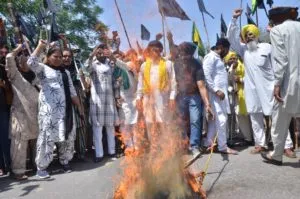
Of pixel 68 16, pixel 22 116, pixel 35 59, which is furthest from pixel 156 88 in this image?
pixel 68 16

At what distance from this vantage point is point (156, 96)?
614 centimetres

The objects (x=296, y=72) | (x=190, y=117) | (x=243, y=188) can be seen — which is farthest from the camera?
(x=190, y=117)

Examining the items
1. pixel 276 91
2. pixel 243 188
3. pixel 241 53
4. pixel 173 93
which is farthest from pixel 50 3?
pixel 243 188

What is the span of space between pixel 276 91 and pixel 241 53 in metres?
1.84

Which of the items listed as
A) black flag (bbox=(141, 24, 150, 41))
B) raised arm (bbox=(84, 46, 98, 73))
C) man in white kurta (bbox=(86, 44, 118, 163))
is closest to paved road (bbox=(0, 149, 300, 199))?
man in white kurta (bbox=(86, 44, 118, 163))

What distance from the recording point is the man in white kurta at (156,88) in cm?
590

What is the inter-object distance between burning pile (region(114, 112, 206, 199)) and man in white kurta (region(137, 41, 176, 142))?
46.1 inches

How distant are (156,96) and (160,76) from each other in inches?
12.8

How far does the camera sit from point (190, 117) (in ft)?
21.9

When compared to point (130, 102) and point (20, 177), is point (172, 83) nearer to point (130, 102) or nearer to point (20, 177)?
point (130, 102)

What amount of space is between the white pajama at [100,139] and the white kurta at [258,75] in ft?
8.50

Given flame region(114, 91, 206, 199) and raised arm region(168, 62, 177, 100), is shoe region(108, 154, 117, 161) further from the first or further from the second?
flame region(114, 91, 206, 199)

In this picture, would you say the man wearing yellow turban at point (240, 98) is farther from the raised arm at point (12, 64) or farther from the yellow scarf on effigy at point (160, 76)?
the raised arm at point (12, 64)

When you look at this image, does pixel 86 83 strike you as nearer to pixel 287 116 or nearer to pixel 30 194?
pixel 30 194
